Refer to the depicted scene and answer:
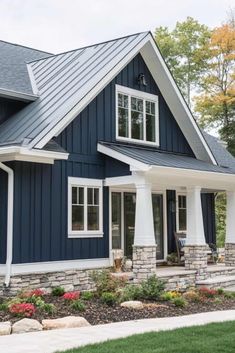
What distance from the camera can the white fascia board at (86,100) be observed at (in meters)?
11.7

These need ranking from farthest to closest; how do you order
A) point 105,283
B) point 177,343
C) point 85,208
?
point 85,208, point 105,283, point 177,343

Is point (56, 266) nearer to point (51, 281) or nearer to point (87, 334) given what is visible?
point (51, 281)

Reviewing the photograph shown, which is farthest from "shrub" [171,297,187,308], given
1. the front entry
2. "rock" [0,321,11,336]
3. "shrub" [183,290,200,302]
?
the front entry

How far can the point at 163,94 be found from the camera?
16141mm

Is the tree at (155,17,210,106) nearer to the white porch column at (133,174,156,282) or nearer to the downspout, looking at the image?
the white porch column at (133,174,156,282)

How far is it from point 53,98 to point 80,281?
14.1ft

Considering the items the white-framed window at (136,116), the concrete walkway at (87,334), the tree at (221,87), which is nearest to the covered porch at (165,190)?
the white-framed window at (136,116)

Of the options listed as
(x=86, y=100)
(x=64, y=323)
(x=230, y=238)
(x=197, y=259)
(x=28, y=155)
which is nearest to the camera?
(x=64, y=323)

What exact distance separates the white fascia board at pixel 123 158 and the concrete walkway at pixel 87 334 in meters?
3.86

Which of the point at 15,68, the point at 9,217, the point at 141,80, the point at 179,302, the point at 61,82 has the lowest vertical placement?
the point at 179,302

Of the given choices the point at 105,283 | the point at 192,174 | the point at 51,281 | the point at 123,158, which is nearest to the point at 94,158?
the point at 123,158

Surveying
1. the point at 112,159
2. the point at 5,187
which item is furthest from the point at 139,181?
the point at 5,187

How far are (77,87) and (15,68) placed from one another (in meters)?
2.73

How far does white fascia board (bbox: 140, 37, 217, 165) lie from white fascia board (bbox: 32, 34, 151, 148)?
1.80 feet
